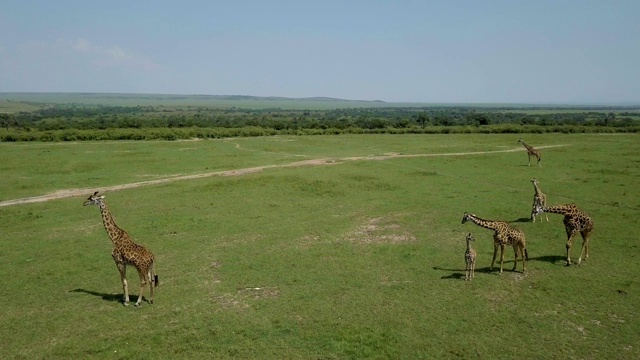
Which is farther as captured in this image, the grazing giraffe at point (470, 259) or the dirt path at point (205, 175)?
the dirt path at point (205, 175)

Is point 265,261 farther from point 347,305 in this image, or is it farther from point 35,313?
point 35,313

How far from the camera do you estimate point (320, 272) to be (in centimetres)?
1477

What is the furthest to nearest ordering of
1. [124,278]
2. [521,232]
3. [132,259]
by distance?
[521,232] → [124,278] → [132,259]

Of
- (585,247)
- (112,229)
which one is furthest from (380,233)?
(112,229)

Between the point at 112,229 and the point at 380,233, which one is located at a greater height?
the point at 112,229

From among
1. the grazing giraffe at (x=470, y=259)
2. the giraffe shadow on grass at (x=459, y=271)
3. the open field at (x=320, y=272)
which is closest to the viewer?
the open field at (x=320, y=272)

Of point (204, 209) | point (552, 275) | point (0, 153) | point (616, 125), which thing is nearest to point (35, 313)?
point (204, 209)

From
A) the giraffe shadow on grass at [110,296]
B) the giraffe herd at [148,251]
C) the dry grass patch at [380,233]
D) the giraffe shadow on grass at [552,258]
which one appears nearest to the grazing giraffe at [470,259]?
the giraffe herd at [148,251]

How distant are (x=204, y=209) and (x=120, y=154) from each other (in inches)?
1073

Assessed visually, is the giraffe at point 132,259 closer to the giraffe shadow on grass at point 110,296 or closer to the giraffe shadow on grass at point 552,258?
the giraffe shadow on grass at point 110,296

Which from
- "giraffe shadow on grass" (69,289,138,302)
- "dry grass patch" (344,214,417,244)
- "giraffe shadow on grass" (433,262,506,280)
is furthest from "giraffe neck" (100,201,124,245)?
"giraffe shadow on grass" (433,262,506,280)

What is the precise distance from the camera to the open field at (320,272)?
34.6ft

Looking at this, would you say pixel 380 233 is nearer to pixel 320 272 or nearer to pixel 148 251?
pixel 320 272

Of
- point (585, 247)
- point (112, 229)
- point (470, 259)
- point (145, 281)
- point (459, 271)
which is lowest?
point (459, 271)
